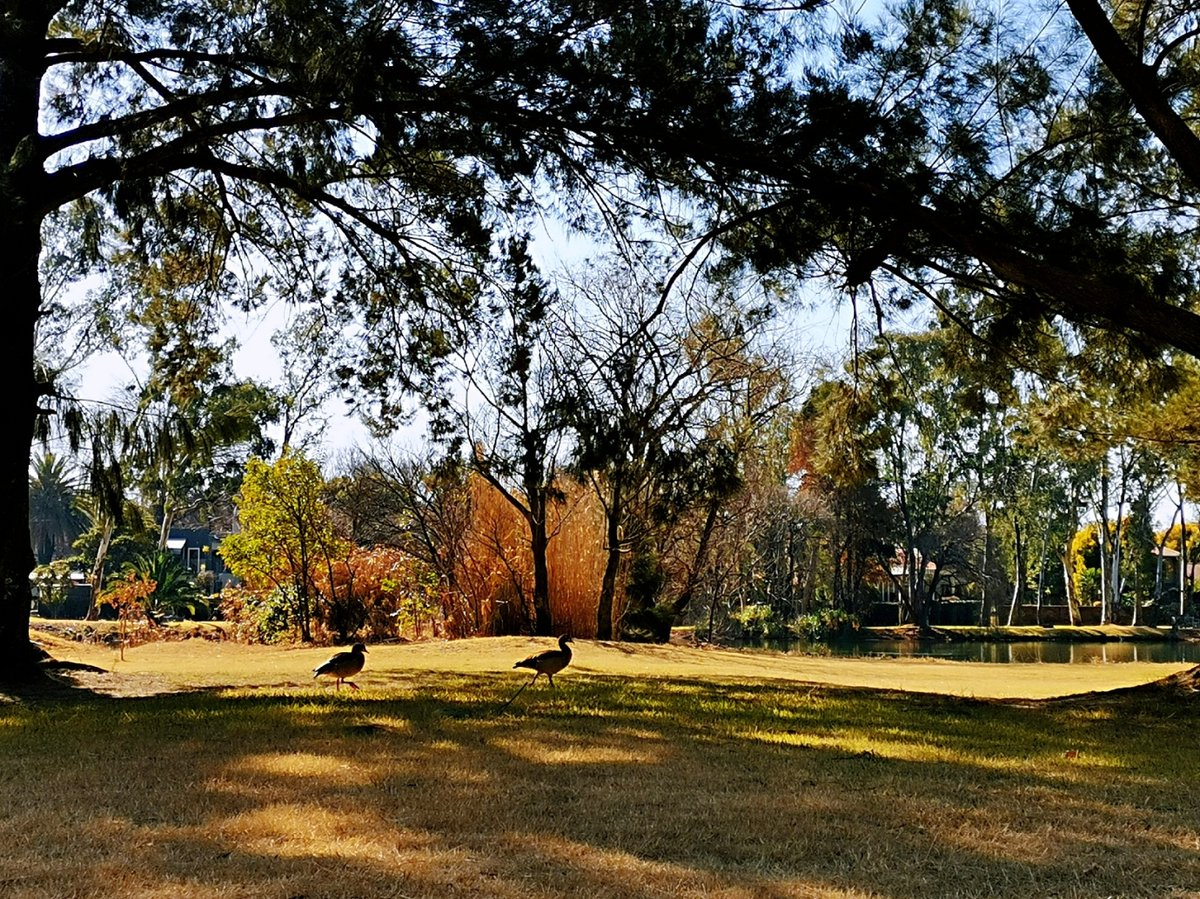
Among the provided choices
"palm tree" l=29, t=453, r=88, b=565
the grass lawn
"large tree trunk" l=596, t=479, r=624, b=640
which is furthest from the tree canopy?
"palm tree" l=29, t=453, r=88, b=565

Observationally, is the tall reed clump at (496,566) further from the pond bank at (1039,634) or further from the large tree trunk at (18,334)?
the pond bank at (1039,634)

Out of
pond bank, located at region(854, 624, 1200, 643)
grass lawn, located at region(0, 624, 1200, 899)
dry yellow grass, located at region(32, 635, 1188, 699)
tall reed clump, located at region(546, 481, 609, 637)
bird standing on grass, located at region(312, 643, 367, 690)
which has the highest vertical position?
tall reed clump, located at region(546, 481, 609, 637)

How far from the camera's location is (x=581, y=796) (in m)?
4.50

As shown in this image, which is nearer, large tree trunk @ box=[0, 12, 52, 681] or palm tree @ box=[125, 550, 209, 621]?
large tree trunk @ box=[0, 12, 52, 681]

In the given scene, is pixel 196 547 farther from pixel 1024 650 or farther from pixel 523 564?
pixel 523 564

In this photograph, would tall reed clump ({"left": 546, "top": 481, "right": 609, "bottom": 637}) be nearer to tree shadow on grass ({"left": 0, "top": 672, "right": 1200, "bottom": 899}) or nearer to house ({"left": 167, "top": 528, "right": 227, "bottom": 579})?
tree shadow on grass ({"left": 0, "top": 672, "right": 1200, "bottom": 899})

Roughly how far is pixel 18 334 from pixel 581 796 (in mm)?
6835

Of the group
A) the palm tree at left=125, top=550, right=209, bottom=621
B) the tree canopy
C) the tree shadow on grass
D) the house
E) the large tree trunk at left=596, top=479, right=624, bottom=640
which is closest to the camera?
the tree shadow on grass

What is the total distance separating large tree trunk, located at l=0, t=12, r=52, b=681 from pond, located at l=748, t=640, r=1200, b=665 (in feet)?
61.2

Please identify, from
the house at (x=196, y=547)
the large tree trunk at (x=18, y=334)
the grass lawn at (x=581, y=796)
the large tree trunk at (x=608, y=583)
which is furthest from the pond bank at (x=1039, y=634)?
the large tree trunk at (x=18, y=334)

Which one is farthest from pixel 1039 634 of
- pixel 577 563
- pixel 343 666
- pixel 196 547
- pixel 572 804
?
pixel 572 804

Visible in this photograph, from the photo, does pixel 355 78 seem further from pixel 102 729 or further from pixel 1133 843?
pixel 1133 843

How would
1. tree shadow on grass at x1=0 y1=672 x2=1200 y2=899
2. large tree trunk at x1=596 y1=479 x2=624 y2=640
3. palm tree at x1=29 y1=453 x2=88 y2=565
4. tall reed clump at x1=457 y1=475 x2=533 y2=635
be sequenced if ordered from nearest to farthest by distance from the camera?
tree shadow on grass at x1=0 y1=672 x2=1200 y2=899 < large tree trunk at x1=596 y1=479 x2=624 y2=640 < tall reed clump at x1=457 y1=475 x2=533 y2=635 < palm tree at x1=29 y1=453 x2=88 y2=565

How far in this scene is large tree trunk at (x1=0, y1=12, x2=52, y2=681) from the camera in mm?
8594
